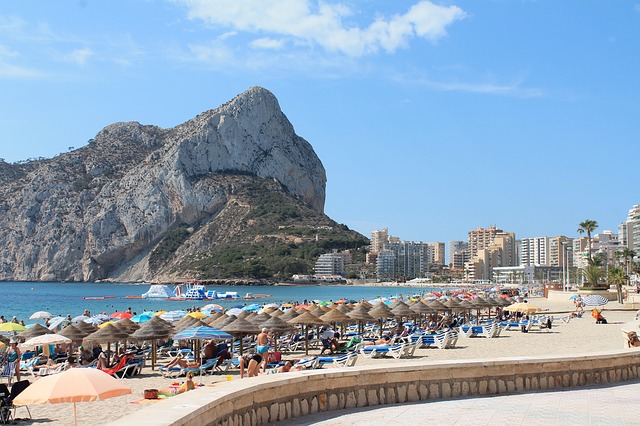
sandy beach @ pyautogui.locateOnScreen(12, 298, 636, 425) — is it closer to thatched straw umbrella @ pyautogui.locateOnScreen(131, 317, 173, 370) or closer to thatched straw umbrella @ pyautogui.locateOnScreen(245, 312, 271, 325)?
thatched straw umbrella @ pyautogui.locateOnScreen(131, 317, 173, 370)

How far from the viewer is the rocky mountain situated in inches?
5861

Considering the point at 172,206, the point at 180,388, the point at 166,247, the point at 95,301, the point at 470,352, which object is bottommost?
the point at 95,301

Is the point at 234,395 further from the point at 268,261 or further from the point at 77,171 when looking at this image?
the point at 77,171

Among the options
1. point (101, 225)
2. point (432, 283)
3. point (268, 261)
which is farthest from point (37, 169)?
point (432, 283)

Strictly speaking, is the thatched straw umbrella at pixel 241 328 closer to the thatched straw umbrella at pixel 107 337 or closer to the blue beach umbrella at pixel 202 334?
the blue beach umbrella at pixel 202 334

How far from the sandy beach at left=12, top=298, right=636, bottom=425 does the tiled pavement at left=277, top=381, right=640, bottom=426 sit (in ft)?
5.01

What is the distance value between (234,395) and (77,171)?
16374 cm

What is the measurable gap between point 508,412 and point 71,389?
489cm

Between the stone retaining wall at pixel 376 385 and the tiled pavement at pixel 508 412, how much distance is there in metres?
0.16

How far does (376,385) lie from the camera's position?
8.38 metres

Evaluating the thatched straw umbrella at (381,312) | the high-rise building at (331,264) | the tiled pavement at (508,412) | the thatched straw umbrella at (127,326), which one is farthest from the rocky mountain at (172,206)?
the tiled pavement at (508,412)

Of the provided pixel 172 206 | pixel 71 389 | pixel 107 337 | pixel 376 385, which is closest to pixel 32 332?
pixel 107 337

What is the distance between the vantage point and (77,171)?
526 feet

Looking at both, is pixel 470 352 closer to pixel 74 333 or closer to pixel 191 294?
pixel 74 333
